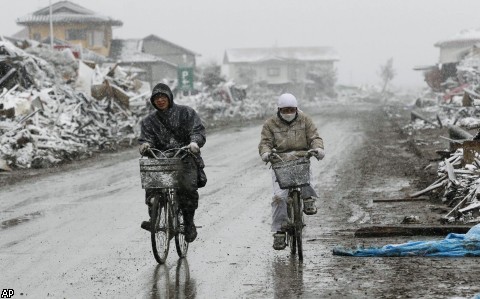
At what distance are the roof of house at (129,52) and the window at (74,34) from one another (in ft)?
10.3

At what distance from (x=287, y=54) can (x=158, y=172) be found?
126593mm

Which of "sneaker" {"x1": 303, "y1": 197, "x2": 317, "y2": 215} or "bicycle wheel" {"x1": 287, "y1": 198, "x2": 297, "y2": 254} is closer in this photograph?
"bicycle wheel" {"x1": 287, "y1": 198, "x2": 297, "y2": 254}

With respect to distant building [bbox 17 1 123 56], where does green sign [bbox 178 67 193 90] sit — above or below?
below

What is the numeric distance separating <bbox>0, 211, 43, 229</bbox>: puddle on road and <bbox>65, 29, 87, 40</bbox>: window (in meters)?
63.6

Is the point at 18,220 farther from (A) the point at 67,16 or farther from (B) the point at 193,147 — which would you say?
(A) the point at 67,16

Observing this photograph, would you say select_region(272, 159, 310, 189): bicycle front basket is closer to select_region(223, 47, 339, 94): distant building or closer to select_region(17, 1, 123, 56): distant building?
select_region(17, 1, 123, 56): distant building

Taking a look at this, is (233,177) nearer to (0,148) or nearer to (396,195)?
(396,195)

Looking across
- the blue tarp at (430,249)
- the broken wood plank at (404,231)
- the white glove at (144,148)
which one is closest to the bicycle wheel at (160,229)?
the white glove at (144,148)

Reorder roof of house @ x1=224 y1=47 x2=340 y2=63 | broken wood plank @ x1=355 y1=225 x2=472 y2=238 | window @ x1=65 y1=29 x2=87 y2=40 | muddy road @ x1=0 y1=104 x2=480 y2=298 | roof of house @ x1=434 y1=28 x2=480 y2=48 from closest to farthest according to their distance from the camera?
muddy road @ x1=0 y1=104 x2=480 y2=298, broken wood plank @ x1=355 y1=225 x2=472 y2=238, window @ x1=65 y1=29 x2=87 y2=40, roof of house @ x1=434 y1=28 x2=480 y2=48, roof of house @ x1=224 y1=47 x2=340 y2=63

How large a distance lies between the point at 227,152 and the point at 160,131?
52.4 ft

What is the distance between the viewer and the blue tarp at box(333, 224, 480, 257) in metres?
9.02

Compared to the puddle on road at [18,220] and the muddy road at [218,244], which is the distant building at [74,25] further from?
the puddle on road at [18,220]

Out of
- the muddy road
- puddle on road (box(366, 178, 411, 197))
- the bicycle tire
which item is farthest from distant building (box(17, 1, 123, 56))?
the bicycle tire

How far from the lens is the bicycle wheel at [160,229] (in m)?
8.81
